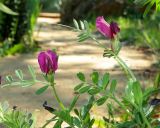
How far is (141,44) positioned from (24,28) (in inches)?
71.4

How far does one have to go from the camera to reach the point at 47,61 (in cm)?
132

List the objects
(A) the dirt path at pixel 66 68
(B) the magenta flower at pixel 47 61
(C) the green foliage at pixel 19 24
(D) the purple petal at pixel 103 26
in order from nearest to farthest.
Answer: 1. (B) the magenta flower at pixel 47 61
2. (D) the purple petal at pixel 103 26
3. (A) the dirt path at pixel 66 68
4. (C) the green foliage at pixel 19 24

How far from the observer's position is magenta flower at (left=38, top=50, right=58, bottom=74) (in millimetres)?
1313

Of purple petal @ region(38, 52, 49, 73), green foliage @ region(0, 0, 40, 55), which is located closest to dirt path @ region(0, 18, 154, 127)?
green foliage @ region(0, 0, 40, 55)

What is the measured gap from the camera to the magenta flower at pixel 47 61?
131cm

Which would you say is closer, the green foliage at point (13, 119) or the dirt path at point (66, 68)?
the green foliage at point (13, 119)

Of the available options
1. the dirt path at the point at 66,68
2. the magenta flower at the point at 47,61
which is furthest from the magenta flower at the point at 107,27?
the dirt path at the point at 66,68

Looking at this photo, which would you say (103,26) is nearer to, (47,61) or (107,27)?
(107,27)

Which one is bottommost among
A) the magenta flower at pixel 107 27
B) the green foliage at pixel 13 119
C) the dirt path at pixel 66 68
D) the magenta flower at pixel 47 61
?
the dirt path at pixel 66 68

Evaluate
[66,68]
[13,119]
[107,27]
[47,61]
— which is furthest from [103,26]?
[66,68]

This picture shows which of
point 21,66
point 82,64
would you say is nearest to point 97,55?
point 82,64

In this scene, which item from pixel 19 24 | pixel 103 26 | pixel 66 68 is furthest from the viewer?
pixel 19 24

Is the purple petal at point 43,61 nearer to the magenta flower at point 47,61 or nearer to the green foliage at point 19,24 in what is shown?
the magenta flower at point 47,61

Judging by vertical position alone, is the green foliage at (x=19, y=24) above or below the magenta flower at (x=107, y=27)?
below
